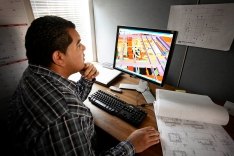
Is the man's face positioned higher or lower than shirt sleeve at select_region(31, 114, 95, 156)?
higher

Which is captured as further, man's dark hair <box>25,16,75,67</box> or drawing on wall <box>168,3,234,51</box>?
drawing on wall <box>168,3,234,51</box>

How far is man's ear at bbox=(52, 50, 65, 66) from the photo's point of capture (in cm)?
71

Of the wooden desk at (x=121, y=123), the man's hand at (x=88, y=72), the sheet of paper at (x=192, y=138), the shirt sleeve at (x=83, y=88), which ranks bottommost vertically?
the wooden desk at (x=121, y=123)

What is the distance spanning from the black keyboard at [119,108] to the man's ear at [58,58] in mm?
428

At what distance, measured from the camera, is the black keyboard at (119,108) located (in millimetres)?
904

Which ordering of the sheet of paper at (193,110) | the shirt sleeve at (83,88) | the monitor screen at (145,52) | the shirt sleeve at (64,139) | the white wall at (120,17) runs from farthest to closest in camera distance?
1. the white wall at (120,17)
2. the shirt sleeve at (83,88)
3. the monitor screen at (145,52)
4. the sheet of paper at (193,110)
5. the shirt sleeve at (64,139)

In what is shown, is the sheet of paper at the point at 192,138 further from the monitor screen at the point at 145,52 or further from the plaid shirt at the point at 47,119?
the plaid shirt at the point at 47,119

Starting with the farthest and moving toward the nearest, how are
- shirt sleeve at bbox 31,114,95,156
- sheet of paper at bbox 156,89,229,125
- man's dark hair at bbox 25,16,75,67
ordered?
1. sheet of paper at bbox 156,89,229,125
2. man's dark hair at bbox 25,16,75,67
3. shirt sleeve at bbox 31,114,95,156

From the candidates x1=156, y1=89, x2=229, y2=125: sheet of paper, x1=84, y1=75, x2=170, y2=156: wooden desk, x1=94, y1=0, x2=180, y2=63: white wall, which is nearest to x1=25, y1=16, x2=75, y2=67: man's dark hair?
x1=84, y1=75, x2=170, y2=156: wooden desk

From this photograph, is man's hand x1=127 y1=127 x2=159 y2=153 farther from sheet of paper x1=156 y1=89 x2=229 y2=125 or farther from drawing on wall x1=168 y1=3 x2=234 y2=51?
drawing on wall x1=168 y1=3 x2=234 y2=51

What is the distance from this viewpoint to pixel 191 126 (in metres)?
0.86

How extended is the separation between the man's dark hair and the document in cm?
69

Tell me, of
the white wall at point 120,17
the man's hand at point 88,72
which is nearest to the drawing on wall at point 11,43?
the man's hand at point 88,72

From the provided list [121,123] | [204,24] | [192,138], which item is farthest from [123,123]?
[204,24]
